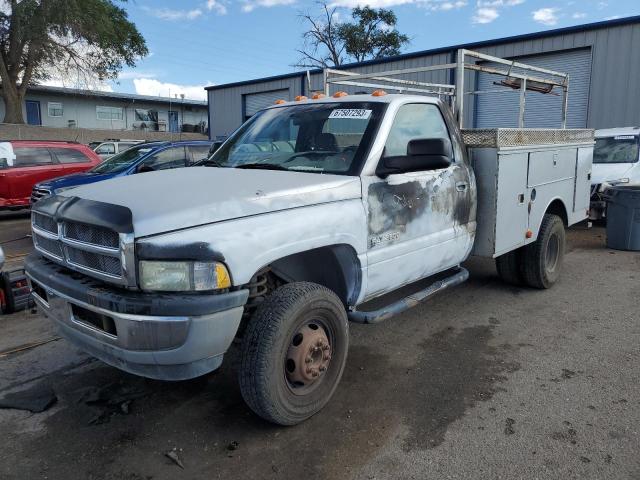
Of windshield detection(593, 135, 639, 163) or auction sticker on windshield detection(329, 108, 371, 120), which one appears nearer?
auction sticker on windshield detection(329, 108, 371, 120)

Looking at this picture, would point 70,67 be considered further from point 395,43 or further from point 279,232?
point 279,232

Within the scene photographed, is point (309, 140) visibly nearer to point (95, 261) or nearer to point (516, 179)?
point (95, 261)

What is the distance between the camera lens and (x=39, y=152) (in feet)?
41.2

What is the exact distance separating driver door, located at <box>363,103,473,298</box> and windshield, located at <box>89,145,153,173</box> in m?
7.35

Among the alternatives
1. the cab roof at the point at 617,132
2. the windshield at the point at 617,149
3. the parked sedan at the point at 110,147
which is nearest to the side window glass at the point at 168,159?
the windshield at the point at 617,149

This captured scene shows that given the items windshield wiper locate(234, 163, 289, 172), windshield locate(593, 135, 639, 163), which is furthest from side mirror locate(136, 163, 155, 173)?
windshield locate(593, 135, 639, 163)

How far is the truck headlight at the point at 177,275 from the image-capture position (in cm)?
261

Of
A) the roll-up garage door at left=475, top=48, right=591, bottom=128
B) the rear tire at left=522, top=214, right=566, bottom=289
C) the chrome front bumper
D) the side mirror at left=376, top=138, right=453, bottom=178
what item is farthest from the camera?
the roll-up garage door at left=475, top=48, right=591, bottom=128

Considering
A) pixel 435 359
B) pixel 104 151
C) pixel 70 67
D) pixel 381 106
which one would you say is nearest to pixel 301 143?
pixel 381 106

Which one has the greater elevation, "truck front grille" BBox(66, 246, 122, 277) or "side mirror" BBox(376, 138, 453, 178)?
Answer: "side mirror" BBox(376, 138, 453, 178)

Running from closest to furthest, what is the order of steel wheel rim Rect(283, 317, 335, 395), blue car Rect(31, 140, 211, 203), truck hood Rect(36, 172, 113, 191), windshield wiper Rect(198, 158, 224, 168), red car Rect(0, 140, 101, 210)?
steel wheel rim Rect(283, 317, 335, 395) → windshield wiper Rect(198, 158, 224, 168) → truck hood Rect(36, 172, 113, 191) → blue car Rect(31, 140, 211, 203) → red car Rect(0, 140, 101, 210)

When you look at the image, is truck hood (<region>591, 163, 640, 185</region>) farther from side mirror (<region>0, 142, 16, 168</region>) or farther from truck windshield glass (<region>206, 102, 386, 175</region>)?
side mirror (<region>0, 142, 16, 168</region>)

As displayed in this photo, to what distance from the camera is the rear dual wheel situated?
18.9 ft

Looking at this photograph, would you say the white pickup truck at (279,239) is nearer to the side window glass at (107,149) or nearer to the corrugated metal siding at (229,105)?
the side window glass at (107,149)
